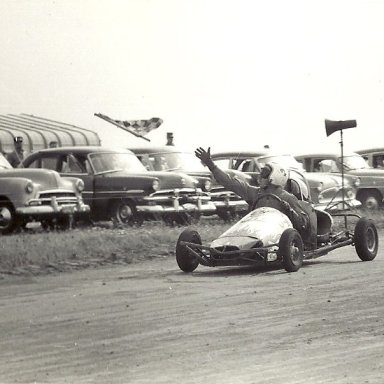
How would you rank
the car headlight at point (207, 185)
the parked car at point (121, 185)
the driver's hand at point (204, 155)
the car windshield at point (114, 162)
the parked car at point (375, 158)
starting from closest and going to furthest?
Result: 1. the driver's hand at point (204, 155)
2. the parked car at point (121, 185)
3. the car windshield at point (114, 162)
4. the car headlight at point (207, 185)
5. the parked car at point (375, 158)

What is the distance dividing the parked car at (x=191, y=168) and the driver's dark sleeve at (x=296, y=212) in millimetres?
8832

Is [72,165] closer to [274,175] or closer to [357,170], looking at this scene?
[274,175]

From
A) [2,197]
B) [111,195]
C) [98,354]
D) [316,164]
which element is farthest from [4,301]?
[316,164]

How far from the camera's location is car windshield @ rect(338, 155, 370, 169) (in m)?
28.5

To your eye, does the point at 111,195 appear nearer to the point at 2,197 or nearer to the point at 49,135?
the point at 2,197

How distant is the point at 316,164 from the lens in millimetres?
28750

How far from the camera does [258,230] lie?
14164 millimetres

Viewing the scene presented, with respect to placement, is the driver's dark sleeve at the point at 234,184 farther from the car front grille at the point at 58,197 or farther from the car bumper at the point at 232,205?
the car bumper at the point at 232,205

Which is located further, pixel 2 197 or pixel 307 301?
pixel 2 197

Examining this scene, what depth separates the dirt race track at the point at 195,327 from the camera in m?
7.70

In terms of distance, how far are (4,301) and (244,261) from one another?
336cm

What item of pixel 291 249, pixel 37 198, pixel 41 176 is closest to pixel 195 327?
pixel 291 249

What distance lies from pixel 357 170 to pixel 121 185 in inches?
323

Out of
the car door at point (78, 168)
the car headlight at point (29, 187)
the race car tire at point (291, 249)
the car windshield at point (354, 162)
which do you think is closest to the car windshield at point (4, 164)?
the car door at point (78, 168)
